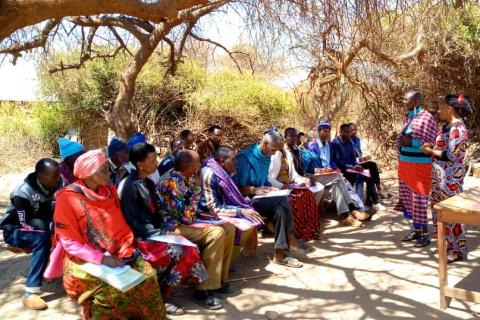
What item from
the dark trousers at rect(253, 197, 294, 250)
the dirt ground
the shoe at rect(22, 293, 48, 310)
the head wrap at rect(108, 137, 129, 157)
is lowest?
the dirt ground

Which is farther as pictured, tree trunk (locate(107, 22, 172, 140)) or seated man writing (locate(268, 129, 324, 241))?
tree trunk (locate(107, 22, 172, 140))

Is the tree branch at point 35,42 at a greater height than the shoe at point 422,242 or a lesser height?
greater

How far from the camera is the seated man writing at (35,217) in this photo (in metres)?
3.89

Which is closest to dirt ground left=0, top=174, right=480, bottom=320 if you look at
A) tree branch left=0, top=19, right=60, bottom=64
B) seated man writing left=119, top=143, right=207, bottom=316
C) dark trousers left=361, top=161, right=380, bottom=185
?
seated man writing left=119, top=143, right=207, bottom=316

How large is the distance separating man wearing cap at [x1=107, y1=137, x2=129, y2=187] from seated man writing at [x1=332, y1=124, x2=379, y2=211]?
340 centimetres

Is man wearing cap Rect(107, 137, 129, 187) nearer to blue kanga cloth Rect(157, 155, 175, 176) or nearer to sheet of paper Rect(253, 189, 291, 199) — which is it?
blue kanga cloth Rect(157, 155, 175, 176)

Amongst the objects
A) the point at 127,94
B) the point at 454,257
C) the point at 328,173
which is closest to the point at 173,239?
the point at 454,257

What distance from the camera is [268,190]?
16.5 ft

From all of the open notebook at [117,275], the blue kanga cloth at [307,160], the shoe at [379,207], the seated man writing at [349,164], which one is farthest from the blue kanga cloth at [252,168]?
the shoe at [379,207]

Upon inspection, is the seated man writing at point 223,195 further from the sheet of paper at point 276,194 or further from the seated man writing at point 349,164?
the seated man writing at point 349,164

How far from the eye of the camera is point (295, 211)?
536cm

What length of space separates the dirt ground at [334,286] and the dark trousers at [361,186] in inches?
52.3

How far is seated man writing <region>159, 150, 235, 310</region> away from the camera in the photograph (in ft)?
12.4

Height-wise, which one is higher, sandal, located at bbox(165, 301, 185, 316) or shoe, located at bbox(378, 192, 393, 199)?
sandal, located at bbox(165, 301, 185, 316)
